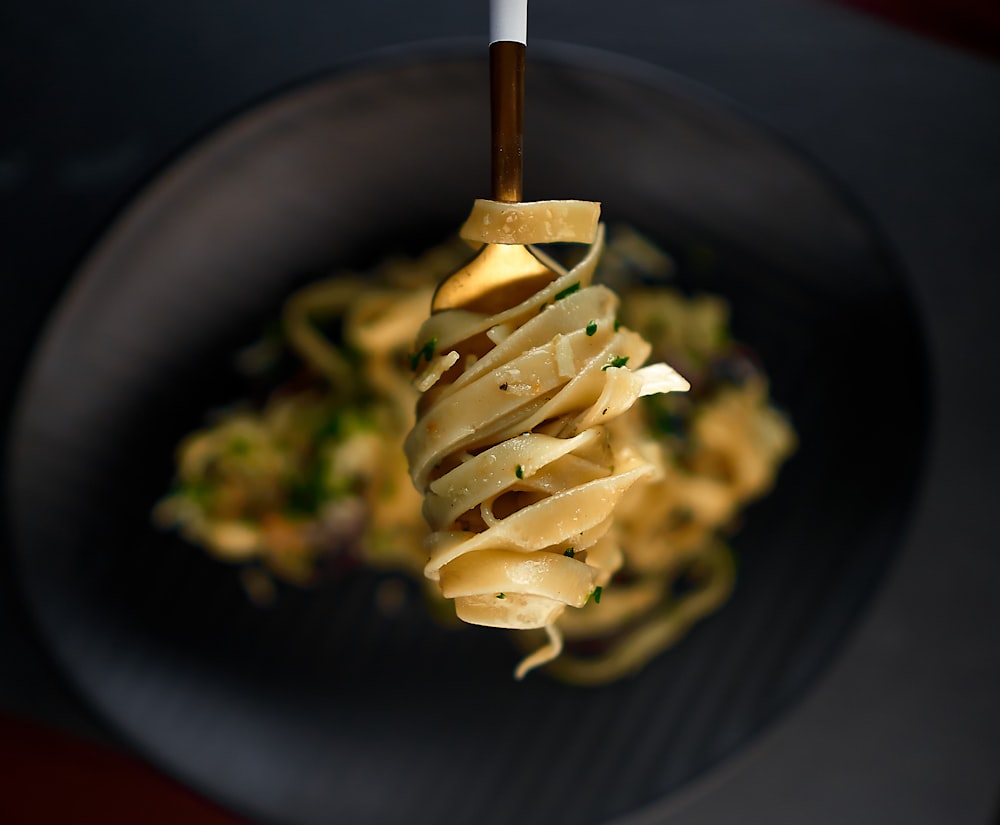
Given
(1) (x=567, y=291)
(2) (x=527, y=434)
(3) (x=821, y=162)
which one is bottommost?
(2) (x=527, y=434)

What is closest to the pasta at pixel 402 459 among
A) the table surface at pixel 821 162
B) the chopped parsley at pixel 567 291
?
the table surface at pixel 821 162

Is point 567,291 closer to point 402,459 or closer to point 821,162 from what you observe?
point 402,459

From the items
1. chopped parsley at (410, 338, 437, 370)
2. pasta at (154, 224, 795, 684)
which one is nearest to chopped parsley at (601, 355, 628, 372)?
chopped parsley at (410, 338, 437, 370)

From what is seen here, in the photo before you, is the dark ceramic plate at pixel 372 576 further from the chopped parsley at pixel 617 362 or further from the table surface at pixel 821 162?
the chopped parsley at pixel 617 362

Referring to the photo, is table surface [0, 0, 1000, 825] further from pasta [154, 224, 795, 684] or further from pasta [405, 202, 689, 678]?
pasta [405, 202, 689, 678]

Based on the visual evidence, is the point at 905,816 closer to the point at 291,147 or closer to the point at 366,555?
the point at 366,555

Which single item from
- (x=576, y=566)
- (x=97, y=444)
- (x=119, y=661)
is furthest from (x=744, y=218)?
(x=119, y=661)

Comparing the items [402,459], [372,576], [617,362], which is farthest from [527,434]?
[372,576]
